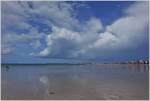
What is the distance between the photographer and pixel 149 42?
239 inches

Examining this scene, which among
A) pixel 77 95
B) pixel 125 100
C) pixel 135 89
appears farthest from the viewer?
pixel 135 89

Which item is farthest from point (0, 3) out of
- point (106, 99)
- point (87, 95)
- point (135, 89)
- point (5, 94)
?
point (135, 89)

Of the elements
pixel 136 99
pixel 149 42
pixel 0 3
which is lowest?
pixel 136 99

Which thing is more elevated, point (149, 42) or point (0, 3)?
point (0, 3)

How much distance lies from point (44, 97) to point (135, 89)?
2.84m

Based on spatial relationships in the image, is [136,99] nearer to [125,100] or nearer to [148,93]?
[125,100]

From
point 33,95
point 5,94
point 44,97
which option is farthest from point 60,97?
point 5,94

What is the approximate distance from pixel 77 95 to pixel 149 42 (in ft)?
8.32

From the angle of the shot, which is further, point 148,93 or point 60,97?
point 148,93

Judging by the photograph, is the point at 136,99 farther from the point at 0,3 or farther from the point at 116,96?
the point at 0,3

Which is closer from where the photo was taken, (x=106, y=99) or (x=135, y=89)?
(x=106, y=99)

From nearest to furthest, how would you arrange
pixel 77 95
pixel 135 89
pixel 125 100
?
1. pixel 125 100
2. pixel 77 95
3. pixel 135 89

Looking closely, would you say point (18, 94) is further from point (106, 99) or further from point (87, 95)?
point (106, 99)

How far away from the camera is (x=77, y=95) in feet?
19.0
